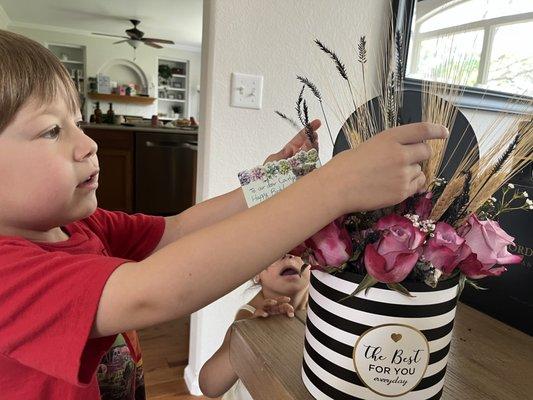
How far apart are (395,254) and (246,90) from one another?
3.41 feet

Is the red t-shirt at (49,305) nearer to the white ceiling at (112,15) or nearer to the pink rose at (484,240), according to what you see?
the pink rose at (484,240)

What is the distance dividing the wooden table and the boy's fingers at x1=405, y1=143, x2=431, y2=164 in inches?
10.4

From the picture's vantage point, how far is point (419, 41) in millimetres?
1229

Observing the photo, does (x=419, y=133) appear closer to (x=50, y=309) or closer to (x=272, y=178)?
(x=272, y=178)

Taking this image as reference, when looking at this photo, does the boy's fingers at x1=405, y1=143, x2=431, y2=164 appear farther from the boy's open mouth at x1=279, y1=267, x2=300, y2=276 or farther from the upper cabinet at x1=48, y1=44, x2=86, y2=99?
the upper cabinet at x1=48, y1=44, x2=86, y2=99

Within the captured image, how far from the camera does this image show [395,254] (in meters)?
0.37

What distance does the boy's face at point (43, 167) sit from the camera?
505 millimetres

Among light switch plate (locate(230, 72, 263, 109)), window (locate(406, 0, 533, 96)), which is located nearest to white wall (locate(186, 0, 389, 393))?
light switch plate (locate(230, 72, 263, 109))

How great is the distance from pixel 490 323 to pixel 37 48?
83 centimetres

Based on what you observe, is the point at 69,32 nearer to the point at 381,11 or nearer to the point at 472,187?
the point at 381,11

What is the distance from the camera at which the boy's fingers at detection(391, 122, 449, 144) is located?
1.23 feet

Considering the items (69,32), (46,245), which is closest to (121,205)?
(46,245)

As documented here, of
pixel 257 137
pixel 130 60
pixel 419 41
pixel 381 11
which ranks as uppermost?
pixel 130 60

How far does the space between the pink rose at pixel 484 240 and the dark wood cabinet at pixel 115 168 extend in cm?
345
